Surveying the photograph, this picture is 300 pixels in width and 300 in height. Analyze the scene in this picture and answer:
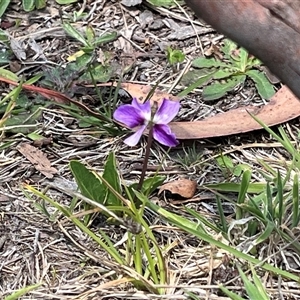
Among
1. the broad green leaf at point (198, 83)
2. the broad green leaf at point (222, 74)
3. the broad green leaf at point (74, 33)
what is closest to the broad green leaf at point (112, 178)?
the broad green leaf at point (198, 83)

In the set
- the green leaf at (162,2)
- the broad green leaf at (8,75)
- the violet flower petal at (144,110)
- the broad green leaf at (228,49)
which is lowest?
the broad green leaf at (8,75)

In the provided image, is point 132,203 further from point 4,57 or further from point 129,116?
point 4,57

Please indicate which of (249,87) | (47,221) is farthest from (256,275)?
(249,87)

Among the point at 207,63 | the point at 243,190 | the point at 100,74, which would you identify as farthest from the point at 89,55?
the point at 243,190

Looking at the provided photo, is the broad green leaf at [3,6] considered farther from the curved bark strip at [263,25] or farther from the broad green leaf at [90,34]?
the curved bark strip at [263,25]

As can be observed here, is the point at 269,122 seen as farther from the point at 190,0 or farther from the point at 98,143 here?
the point at 190,0

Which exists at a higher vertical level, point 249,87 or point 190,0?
point 190,0

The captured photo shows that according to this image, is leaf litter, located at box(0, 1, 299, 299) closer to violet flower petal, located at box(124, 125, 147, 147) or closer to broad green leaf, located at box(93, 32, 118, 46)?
broad green leaf, located at box(93, 32, 118, 46)
